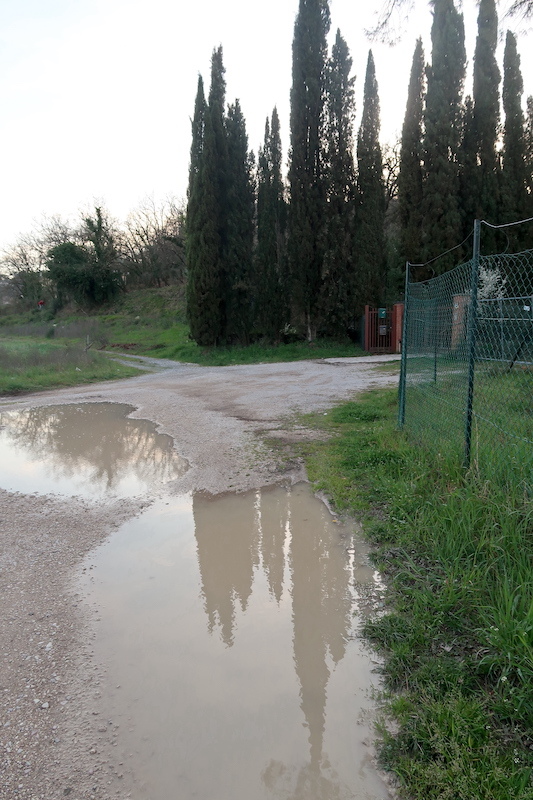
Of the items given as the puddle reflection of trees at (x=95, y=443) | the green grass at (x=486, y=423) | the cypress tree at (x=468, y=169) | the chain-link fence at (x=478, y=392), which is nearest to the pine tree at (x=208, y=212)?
the cypress tree at (x=468, y=169)

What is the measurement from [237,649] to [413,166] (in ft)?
68.4

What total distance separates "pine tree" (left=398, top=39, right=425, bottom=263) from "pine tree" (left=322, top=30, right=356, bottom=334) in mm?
2071

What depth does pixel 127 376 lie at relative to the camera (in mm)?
16781

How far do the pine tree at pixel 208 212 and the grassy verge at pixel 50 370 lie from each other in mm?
4810

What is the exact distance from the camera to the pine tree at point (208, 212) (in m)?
21.1

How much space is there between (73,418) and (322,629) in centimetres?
790

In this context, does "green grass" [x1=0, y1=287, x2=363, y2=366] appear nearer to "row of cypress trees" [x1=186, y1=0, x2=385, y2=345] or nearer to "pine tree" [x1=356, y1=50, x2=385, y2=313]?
"row of cypress trees" [x1=186, y1=0, x2=385, y2=345]

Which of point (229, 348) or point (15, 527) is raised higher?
point (229, 348)

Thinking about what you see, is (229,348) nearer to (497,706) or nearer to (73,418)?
(73,418)

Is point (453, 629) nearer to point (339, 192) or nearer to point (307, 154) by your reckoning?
point (339, 192)

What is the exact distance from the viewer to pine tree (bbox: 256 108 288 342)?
21.5m

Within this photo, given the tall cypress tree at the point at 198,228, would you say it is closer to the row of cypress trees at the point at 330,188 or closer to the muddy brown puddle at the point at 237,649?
the row of cypress trees at the point at 330,188

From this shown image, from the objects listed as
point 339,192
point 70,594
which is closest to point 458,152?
point 339,192

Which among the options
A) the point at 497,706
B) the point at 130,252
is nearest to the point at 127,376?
the point at 497,706
